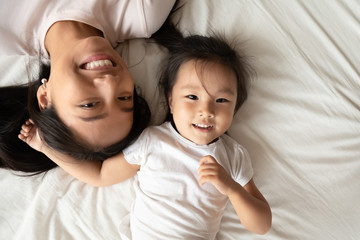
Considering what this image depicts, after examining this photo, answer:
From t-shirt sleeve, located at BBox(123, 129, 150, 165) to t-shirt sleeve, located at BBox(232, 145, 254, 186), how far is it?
0.33 m

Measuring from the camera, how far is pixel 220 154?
1049 millimetres

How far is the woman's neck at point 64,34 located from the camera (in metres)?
0.98

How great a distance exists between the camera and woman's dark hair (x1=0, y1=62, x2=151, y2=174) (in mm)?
1007

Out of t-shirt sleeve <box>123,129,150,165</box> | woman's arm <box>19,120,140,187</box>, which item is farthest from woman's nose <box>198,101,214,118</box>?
woman's arm <box>19,120,140,187</box>

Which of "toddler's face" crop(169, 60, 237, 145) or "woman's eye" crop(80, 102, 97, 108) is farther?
"toddler's face" crop(169, 60, 237, 145)

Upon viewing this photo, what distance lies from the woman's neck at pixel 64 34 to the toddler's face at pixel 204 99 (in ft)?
1.23

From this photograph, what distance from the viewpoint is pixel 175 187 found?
102cm

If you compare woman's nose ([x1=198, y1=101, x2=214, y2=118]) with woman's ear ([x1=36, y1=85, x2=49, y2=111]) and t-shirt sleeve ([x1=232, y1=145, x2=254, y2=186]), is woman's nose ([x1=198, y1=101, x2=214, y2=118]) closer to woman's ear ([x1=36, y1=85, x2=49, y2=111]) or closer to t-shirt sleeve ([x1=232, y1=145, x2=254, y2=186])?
t-shirt sleeve ([x1=232, y1=145, x2=254, y2=186])

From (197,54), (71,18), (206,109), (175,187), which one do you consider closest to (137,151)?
(175,187)

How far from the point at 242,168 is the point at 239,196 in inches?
6.3

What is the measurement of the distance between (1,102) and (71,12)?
0.45 m

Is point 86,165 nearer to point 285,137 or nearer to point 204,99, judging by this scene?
point 204,99

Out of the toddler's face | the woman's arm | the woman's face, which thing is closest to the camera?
the woman's face

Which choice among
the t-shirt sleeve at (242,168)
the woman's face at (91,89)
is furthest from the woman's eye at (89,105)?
the t-shirt sleeve at (242,168)
